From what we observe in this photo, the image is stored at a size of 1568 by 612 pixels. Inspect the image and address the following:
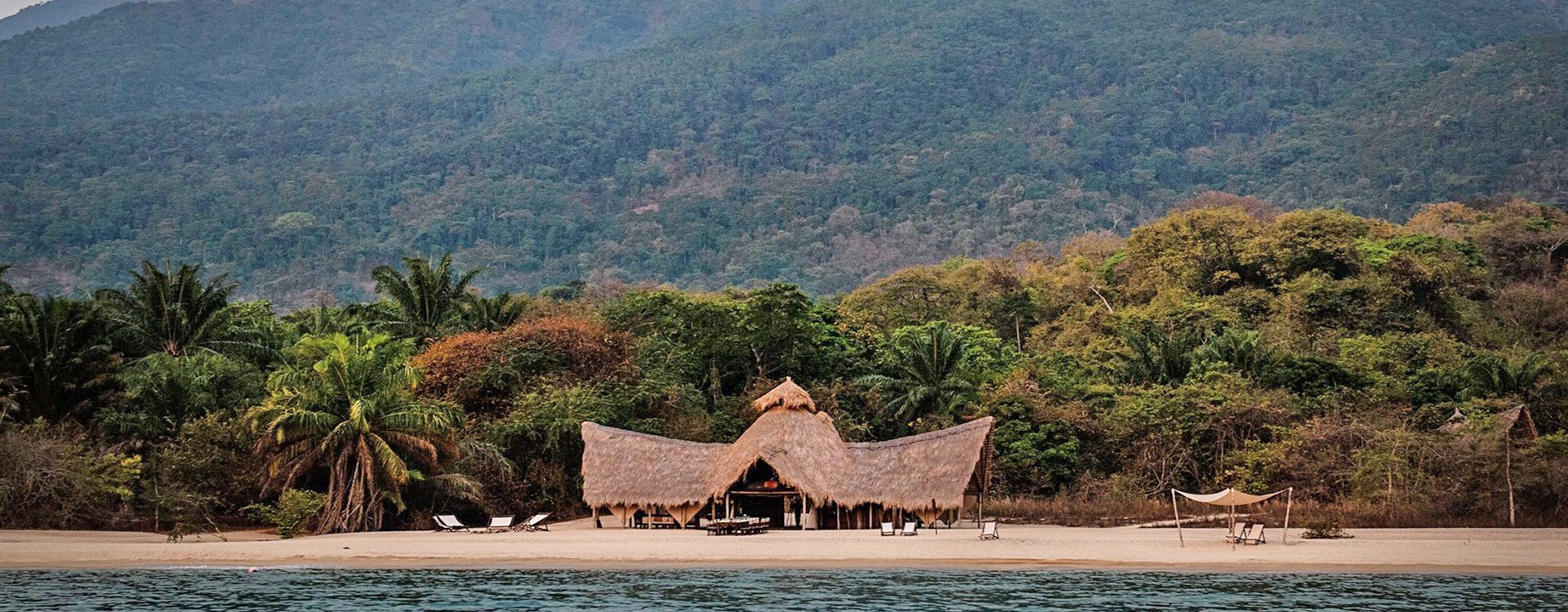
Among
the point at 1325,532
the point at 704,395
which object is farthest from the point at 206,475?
the point at 1325,532

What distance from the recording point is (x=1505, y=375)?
3809cm

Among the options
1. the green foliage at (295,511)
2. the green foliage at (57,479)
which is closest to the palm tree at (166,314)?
Answer: the green foliage at (57,479)

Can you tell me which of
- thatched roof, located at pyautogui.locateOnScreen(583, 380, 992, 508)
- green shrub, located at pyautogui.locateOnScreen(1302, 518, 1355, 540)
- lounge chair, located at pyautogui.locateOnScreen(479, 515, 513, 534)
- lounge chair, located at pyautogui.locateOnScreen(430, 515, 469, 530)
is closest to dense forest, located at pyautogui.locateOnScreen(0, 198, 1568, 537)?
lounge chair, located at pyautogui.locateOnScreen(430, 515, 469, 530)

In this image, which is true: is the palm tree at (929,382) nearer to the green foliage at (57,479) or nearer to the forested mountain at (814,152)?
the green foliage at (57,479)

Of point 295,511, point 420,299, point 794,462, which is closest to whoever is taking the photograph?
point 295,511

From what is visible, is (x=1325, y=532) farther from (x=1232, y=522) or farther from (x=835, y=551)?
(x=835, y=551)

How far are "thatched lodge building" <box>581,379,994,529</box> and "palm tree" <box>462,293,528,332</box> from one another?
36.4ft

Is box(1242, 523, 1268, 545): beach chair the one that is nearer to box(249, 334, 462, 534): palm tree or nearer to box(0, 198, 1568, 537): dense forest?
box(0, 198, 1568, 537): dense forest

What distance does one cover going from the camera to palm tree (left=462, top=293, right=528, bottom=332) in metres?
46.1

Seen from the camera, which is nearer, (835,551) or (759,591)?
(759,591)

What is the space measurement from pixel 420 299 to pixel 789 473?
53.9ft

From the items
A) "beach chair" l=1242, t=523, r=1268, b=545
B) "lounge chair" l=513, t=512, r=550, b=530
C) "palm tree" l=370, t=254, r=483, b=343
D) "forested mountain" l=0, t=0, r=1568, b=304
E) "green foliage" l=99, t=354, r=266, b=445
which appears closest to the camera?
"beach chair" l=1242, t=523, r=1268, b=545

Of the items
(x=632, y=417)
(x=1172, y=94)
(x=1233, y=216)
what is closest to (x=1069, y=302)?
(x=1233, y=216)

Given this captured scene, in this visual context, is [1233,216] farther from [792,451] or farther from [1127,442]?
[792,451]
